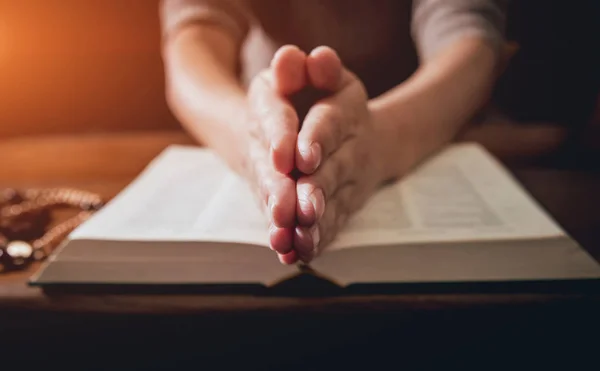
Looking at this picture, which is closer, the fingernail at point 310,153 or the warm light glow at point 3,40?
the fingernail at point 310,153

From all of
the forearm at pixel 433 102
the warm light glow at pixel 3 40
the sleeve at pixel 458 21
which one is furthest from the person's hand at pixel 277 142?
the warm light glow at pixel 3 40

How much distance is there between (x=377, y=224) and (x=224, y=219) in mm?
102

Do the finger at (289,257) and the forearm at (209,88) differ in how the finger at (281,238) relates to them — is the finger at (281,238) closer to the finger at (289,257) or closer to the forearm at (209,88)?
the finger at (289,257)

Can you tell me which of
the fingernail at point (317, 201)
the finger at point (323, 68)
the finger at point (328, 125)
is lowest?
the fingernail at point (317, 201)

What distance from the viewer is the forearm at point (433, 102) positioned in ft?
1.62

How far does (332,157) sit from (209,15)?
32 cm

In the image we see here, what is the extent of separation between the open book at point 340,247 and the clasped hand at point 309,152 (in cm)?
2

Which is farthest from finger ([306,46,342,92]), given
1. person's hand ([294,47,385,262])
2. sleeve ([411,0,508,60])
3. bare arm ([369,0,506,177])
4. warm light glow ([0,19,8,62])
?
warm light glow ([0,19,8,62])

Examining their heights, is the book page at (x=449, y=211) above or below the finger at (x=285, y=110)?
below

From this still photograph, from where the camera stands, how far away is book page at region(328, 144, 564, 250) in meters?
0.38

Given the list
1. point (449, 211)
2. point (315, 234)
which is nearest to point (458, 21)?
point (449, 211)

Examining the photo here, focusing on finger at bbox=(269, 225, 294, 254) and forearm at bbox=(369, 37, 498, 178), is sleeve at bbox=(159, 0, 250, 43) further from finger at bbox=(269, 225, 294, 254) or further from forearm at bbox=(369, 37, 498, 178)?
finger at bbox=(269, 225, 294, 254)

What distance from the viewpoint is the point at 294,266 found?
35 centimetres

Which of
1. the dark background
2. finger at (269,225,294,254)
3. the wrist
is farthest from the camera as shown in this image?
the dark background
